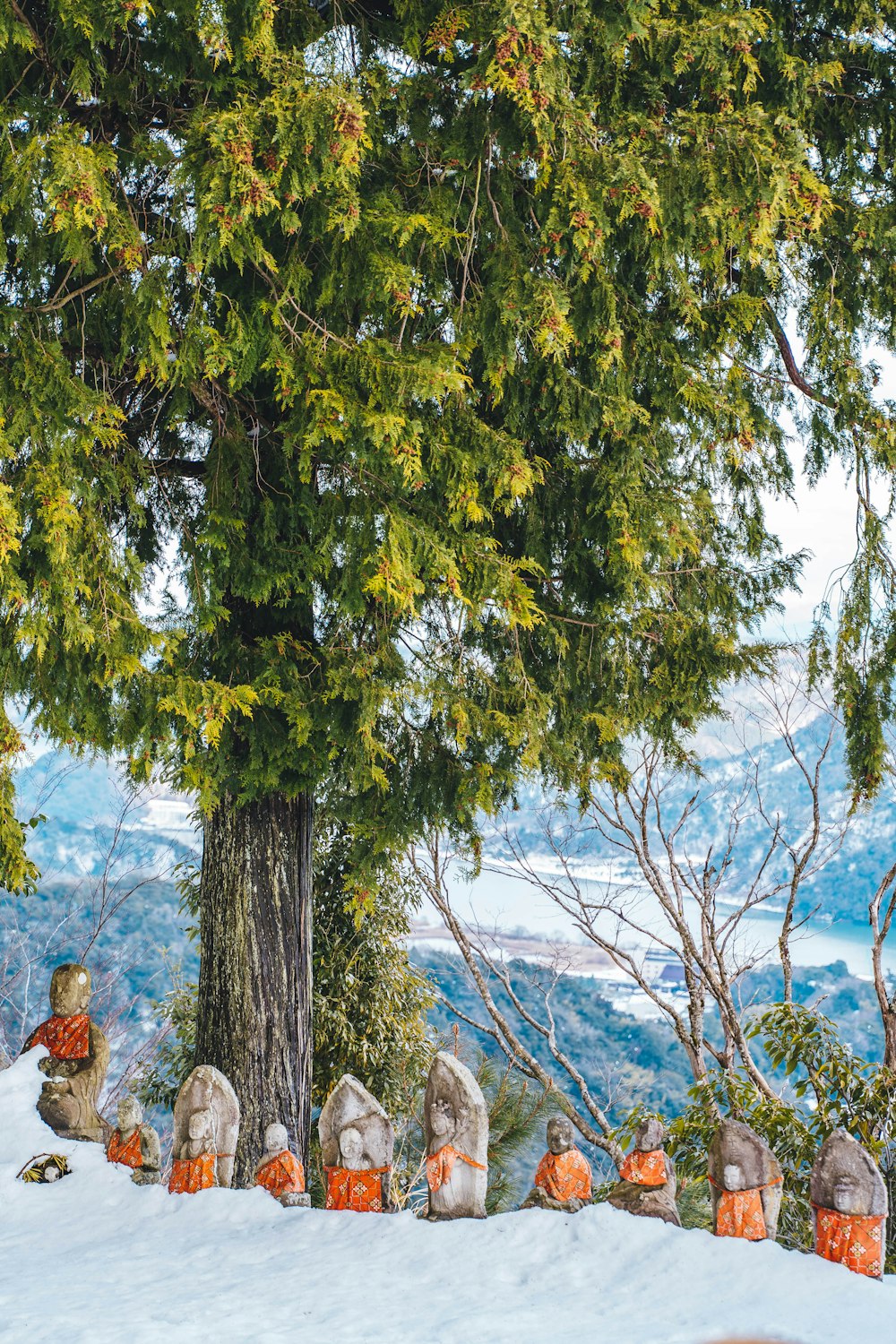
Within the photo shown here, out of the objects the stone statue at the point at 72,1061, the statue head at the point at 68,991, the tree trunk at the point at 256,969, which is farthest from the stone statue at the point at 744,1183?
the statue head at the point at 68,991

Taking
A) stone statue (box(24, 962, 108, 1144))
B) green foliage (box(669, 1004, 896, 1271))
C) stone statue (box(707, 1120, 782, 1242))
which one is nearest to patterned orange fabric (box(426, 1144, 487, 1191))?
stone statue (box(707, 1120, 782, 1242))

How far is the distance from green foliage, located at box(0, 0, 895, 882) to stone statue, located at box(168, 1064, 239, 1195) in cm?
120

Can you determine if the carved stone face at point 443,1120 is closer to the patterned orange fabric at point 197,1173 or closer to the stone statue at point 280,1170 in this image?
the stone statue at point 280,1170

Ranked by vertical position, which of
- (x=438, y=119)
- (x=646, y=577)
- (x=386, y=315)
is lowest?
(x=646, y=577)

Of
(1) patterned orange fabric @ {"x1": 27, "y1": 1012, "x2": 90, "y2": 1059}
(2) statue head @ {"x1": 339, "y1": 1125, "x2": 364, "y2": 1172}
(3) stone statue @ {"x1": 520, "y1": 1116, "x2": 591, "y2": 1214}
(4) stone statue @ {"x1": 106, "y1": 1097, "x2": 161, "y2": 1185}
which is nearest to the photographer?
(3) stone statue @ {"x1": 520, "y1": 1116, "x2": 591, "y2": 1214}

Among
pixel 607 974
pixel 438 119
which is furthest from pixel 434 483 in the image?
pixel 607 974

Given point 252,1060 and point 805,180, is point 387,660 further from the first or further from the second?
point 805,180

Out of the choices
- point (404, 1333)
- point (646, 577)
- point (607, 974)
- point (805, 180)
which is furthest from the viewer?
point (607, 974)

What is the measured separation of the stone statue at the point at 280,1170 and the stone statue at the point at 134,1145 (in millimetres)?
628

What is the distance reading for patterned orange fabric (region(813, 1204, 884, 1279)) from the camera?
9.56 ft

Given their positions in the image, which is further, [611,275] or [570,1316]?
[611,275]

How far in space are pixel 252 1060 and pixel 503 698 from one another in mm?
2101

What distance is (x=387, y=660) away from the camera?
4820 mm

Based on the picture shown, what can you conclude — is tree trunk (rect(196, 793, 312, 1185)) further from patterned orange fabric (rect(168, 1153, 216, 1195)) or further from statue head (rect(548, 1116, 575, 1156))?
statue head (rect(548, 1116, 575, 1156))
